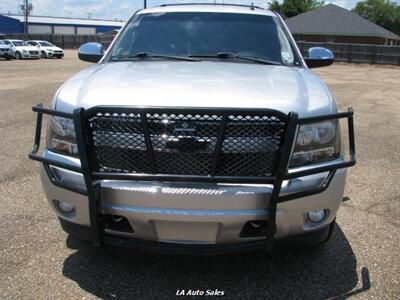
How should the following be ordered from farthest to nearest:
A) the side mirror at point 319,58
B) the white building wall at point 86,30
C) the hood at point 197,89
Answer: the white building wall at point 86,30 → the side mirror at point 319,58 → the hood at point 197,89

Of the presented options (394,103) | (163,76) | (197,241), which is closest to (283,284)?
(197,241)

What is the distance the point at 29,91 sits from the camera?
513 inches

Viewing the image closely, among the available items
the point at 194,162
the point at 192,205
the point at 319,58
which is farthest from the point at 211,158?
the point at 319,58

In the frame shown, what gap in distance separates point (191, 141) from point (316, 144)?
0.76m

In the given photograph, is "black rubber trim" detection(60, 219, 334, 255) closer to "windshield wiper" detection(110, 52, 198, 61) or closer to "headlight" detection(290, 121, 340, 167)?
"headlight" detection(290, 121, 340, 167)

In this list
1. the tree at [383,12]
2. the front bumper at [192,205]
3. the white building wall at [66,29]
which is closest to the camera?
the front bumper at [192,205]

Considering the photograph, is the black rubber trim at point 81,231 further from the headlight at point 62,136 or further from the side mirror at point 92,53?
the side mirror at point 92,53

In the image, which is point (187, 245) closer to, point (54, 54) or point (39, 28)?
point (54, 54)

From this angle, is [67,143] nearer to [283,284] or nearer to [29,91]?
[283,284]

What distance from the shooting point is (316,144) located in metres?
2.93

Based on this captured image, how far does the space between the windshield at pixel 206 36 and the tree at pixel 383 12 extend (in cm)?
7474

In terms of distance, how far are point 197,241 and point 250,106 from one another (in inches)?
33.1

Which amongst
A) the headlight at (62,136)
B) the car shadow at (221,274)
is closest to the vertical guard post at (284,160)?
the car shadow at (221,274)

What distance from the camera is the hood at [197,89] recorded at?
286 centimetres
